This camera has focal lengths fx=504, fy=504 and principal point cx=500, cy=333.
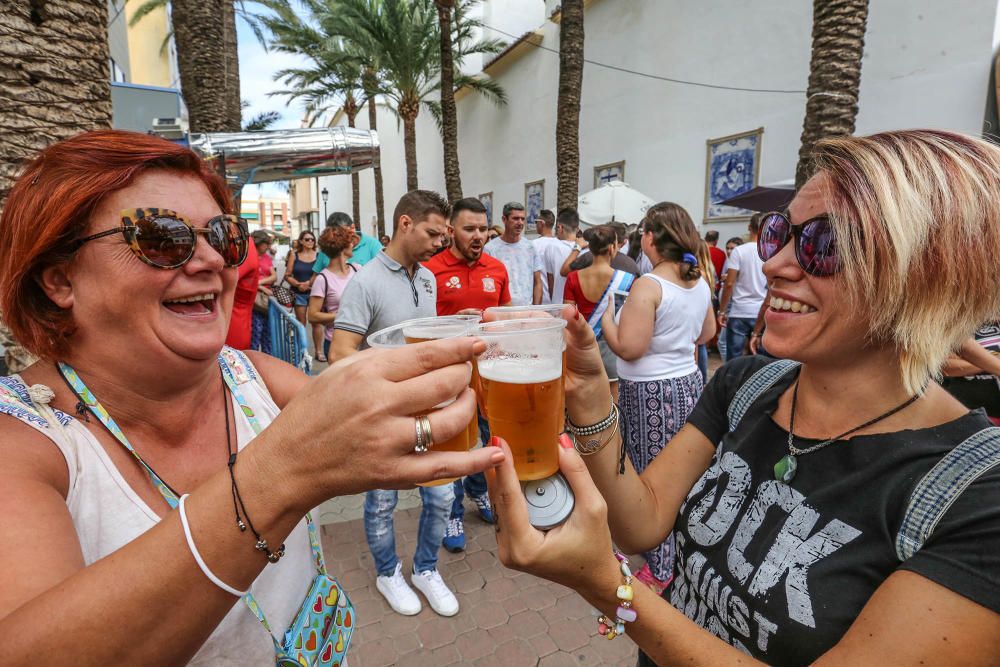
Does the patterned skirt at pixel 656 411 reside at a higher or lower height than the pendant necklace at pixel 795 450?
lower

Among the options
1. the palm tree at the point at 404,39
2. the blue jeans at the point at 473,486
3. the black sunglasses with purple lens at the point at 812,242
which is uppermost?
the palm tree at the point at 404,39

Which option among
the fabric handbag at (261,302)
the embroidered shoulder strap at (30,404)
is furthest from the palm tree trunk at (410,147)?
the embroidered shoulder strap at (30,404)

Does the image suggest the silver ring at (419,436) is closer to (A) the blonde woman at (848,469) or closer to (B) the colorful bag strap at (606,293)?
(A) the blonde woman at (848,469)

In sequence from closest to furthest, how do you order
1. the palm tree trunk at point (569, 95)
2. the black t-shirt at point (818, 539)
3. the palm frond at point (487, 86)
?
the black t-shirt at point (818, 539), the palm tree trunk at point (569, 95), the palm frond at point (487, 86)

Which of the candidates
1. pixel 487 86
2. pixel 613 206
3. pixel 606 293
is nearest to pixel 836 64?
pixel 613 206

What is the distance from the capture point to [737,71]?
38.1ft

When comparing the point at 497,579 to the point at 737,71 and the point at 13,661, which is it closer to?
the point at 13,661

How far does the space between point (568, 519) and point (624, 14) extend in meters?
17.1

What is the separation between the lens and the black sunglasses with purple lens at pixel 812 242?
1375 millimetres

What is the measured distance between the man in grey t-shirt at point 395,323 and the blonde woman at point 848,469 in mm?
1911

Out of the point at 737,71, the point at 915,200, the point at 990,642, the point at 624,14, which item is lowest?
the point at 990,642

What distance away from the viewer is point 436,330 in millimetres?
1197

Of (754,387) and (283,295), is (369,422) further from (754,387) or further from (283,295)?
(283,295)

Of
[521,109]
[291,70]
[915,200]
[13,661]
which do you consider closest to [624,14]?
[521,109]
